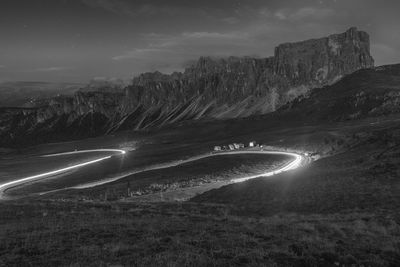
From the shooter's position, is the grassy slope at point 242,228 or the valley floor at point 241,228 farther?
the grassy slope at point 242,228

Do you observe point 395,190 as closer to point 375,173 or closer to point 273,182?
point 375,173

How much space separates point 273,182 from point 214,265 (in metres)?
40.6

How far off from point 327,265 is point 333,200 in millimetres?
23932

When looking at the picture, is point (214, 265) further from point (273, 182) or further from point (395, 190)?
point (273, 182)

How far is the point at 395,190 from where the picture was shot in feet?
137

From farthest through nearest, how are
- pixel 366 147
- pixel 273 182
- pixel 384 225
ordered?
pixel 366 147, pixel 273 182, pixel 384 225

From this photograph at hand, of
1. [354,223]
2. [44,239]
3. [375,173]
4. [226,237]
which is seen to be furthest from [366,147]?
[44,239]

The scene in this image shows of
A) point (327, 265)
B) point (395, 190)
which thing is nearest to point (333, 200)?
point (395, 190)

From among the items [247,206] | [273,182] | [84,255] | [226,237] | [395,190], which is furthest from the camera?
[273,182]

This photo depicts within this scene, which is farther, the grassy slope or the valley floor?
the grassy slope

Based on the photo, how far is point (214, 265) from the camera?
1866cm

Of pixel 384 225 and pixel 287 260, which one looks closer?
pixel 287 260

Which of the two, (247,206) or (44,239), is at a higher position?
(44,239)

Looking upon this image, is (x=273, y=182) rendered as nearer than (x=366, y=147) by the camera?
Yes
